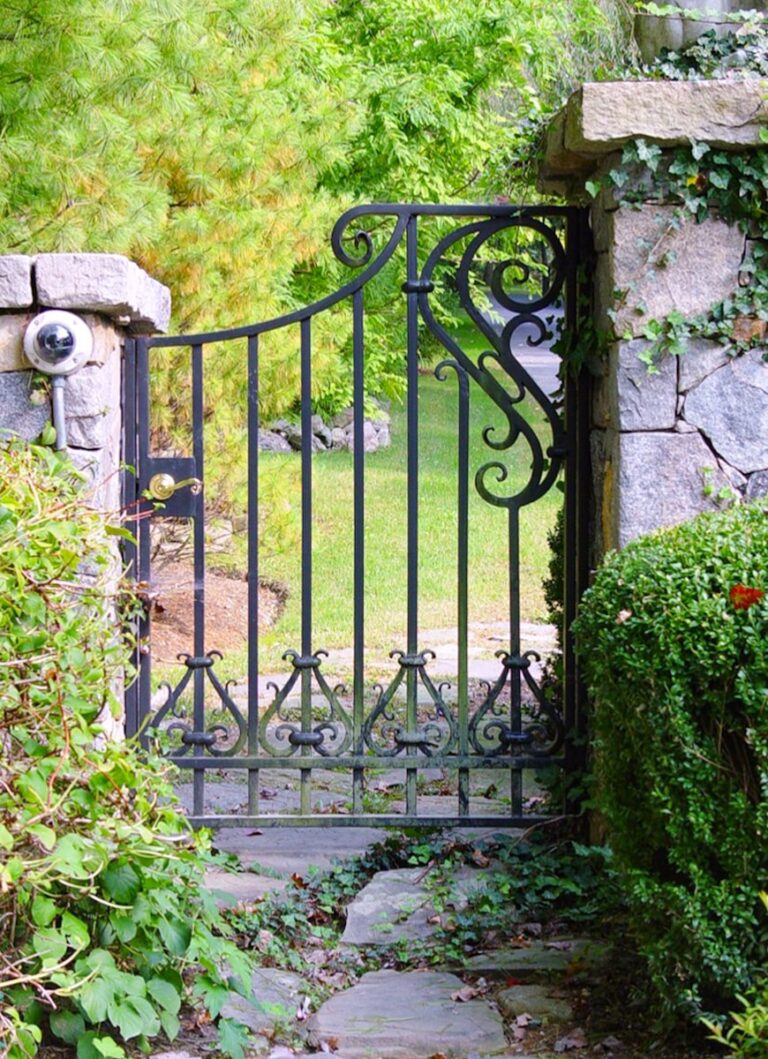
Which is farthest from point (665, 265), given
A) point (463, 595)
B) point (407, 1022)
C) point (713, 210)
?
point (407, 1022)

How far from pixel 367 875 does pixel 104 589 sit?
1.16 metres

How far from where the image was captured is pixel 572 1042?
262cm

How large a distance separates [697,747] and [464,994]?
0.88 metres

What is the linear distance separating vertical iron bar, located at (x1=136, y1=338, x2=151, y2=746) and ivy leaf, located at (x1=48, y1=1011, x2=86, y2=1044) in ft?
4.09

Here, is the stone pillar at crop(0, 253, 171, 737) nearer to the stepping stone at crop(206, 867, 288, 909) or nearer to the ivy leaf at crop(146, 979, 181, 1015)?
the stepping stone at crop(206, 867, 288, 909)

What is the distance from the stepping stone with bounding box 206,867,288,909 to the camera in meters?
3.47

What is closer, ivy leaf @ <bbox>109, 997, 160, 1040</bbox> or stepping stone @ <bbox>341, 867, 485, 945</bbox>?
ivy leaf @ <bbox>109, 997, 160, 1040</bbox>

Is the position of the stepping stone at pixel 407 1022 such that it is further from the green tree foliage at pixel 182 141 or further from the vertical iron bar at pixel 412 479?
the green tree foliage at pixel 182 141

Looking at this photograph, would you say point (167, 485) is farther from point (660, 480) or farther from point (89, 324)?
point (660, 480)

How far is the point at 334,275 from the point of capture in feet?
31.9

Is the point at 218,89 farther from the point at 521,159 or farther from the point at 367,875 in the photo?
the point at 367,875

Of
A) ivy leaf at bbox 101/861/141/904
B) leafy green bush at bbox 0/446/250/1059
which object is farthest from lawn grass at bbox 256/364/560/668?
ivy leaf at bbox 101/861/141/904

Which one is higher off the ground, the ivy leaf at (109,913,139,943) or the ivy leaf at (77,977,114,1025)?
the ivy leaf at (109,913,139,943)

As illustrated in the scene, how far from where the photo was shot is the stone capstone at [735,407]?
10.9ft
